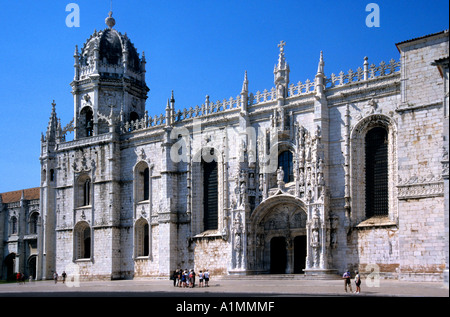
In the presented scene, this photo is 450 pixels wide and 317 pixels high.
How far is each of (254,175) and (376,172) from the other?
8373mm

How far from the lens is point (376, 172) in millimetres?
36156

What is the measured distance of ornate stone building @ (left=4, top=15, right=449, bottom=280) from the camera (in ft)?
107

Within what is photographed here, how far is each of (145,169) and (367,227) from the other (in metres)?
19.6

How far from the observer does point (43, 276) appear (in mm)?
53250

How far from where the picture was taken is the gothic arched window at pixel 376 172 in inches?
1405

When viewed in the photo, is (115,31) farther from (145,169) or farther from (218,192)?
(218,192)

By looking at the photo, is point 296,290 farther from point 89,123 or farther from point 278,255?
point 89,123

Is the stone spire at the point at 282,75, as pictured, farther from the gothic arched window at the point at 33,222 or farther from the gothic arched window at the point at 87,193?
the gothic arched window at the point at 33,222

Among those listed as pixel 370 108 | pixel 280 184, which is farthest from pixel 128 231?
pixel 370 108

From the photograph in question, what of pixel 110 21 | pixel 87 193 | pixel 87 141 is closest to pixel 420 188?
pixel 87 141

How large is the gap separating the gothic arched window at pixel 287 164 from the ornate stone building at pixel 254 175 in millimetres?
85

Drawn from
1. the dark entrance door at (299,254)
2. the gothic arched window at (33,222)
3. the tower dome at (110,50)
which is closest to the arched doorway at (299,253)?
the dark entrance door at (299,254)

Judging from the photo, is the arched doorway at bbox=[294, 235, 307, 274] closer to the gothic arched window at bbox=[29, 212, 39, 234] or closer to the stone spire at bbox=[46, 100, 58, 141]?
the stone spire at bbox=[46, 100, 58, 141]

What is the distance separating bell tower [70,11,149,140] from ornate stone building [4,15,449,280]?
0.38 ft
